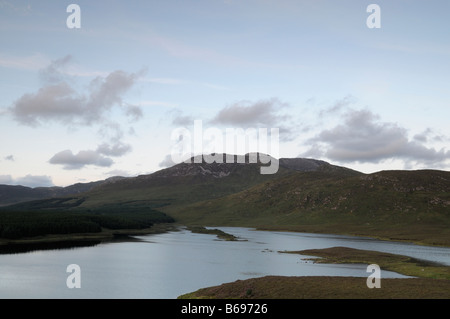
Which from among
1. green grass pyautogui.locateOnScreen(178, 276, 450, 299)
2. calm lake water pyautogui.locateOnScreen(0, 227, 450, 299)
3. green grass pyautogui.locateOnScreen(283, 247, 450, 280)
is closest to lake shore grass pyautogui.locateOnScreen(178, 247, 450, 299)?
green grass pyautogui.locateOnScreen(178, 276, 450, 299)

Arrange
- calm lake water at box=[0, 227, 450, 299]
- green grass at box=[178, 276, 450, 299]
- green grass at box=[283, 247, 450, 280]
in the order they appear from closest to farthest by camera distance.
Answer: green grass at box=[178, 276, 450, 299], calm lake water at box=[0, 227, 450, 299], green grass at box=[283, 247, 450, 280]

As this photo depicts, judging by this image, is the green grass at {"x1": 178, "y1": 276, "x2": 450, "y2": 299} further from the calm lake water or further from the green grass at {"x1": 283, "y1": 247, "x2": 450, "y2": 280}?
the green grass at {"x1": 283, "y1": 247, "x2": 450, "y2": 280}

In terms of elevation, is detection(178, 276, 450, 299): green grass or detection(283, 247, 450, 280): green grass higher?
detection(178, 276, 450, 299): green grass

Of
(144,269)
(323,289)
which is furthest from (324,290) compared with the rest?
(144,269)

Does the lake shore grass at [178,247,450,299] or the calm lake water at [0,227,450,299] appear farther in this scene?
the calm lake water at [0,227,450,299]

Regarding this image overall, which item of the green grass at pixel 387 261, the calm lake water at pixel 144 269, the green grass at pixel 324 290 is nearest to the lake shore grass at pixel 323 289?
the green grass at pixel 324 290

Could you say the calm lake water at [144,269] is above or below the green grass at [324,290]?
below

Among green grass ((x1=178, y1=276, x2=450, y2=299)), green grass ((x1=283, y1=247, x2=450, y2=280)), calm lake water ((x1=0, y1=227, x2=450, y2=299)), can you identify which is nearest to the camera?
green grass ((x1=178, y1=276, x2=450, y2=299))

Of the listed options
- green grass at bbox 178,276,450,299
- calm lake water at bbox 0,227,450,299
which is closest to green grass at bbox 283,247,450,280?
calm lake water at bbox 0,227,450,299

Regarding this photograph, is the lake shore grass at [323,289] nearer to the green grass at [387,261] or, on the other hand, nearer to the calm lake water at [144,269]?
the green grass at [387,261]

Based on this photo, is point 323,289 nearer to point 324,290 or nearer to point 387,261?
point 324,290
